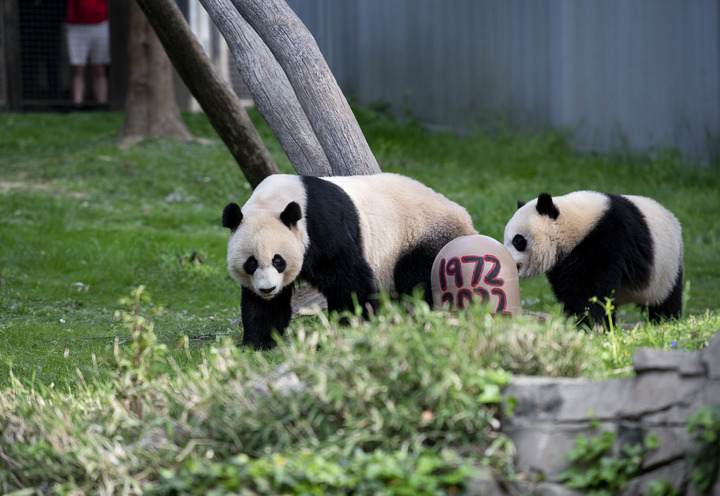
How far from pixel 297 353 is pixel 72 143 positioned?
10930 mm

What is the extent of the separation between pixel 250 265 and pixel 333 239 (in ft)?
1.66

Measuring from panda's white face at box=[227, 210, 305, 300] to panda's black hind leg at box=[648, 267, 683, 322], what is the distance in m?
2.44

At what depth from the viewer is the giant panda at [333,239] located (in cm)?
475

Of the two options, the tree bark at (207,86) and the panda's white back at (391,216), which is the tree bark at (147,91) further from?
the panda's white back at (391,216)

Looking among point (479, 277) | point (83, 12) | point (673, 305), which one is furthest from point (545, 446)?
point (83, 12)

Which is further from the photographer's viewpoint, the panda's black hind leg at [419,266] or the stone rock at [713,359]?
the panda's black hind leg at [419,266]

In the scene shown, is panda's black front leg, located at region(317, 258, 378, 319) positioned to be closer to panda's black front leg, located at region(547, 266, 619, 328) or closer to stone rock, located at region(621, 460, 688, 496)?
panda's black front leg, located at region(547, 266, 619, 328)

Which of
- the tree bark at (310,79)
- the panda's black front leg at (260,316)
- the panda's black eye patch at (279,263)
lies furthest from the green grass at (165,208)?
the tree bark at (310,79)

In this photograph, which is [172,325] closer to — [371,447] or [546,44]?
[371,447]

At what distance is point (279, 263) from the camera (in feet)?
15.6

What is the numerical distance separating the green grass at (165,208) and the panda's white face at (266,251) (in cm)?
61

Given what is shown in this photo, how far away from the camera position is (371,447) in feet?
9.17

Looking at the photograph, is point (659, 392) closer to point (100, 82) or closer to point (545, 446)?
point (545, 446)

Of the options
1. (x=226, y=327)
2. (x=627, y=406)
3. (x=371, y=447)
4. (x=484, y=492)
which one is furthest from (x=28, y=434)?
(x=226, y=327)
